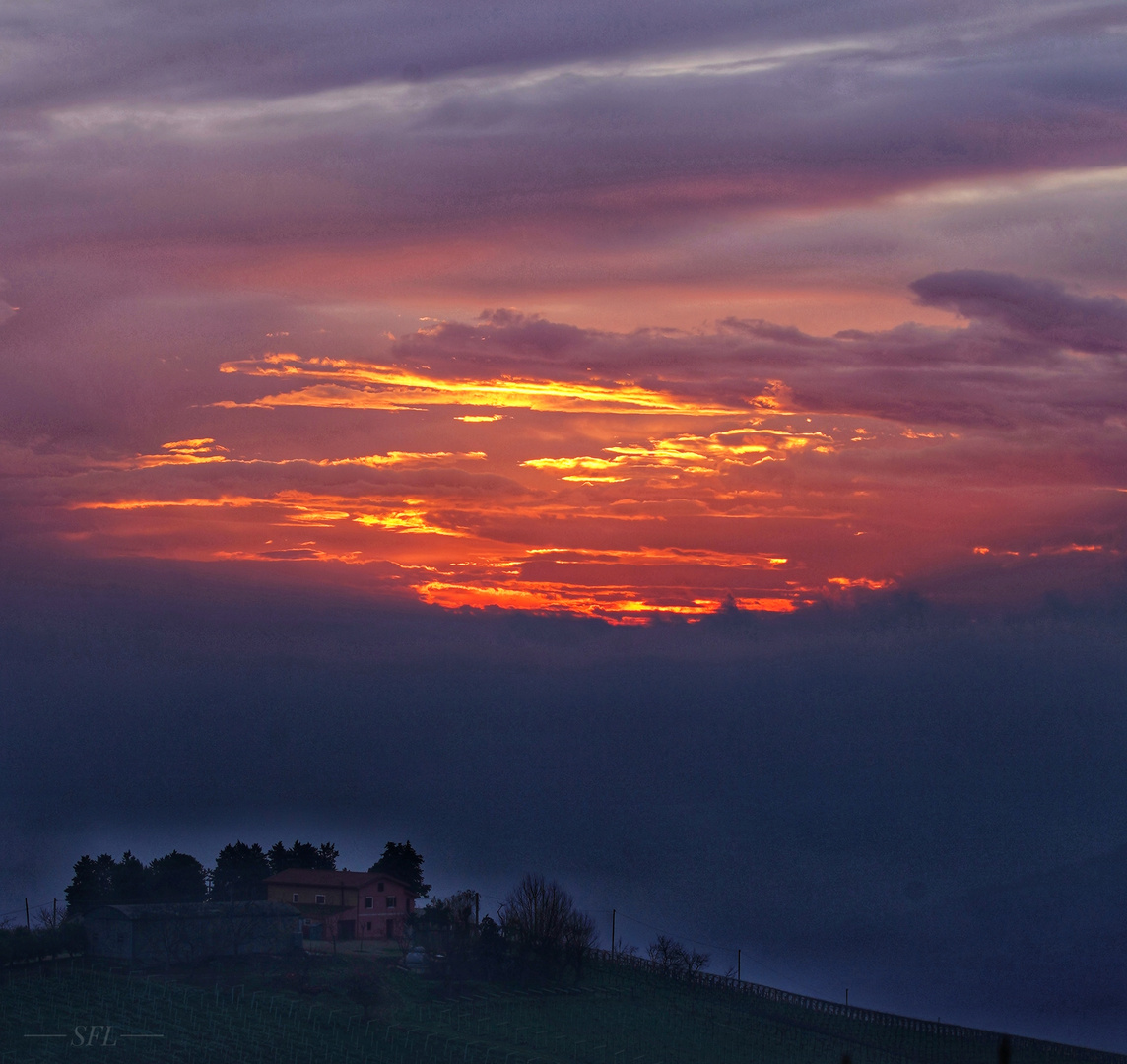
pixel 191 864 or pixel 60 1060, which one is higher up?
pixel 191 864

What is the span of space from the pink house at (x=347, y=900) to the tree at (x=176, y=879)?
6153 millimetres

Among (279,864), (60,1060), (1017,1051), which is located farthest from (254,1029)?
(1017,1051)

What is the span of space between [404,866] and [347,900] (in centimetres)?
1047

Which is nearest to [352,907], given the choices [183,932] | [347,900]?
[347,900]

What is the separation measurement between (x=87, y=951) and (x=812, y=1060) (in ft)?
164

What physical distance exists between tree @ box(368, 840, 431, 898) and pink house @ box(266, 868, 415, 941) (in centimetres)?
165

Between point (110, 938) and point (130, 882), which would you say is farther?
point (130, 882)

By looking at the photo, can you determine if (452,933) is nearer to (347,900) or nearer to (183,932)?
(347,900)

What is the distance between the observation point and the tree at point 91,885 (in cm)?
9806

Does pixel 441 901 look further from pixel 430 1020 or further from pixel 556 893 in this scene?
pixel 430 1020

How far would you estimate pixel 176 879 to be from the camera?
105 m

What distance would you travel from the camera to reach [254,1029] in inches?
2581
